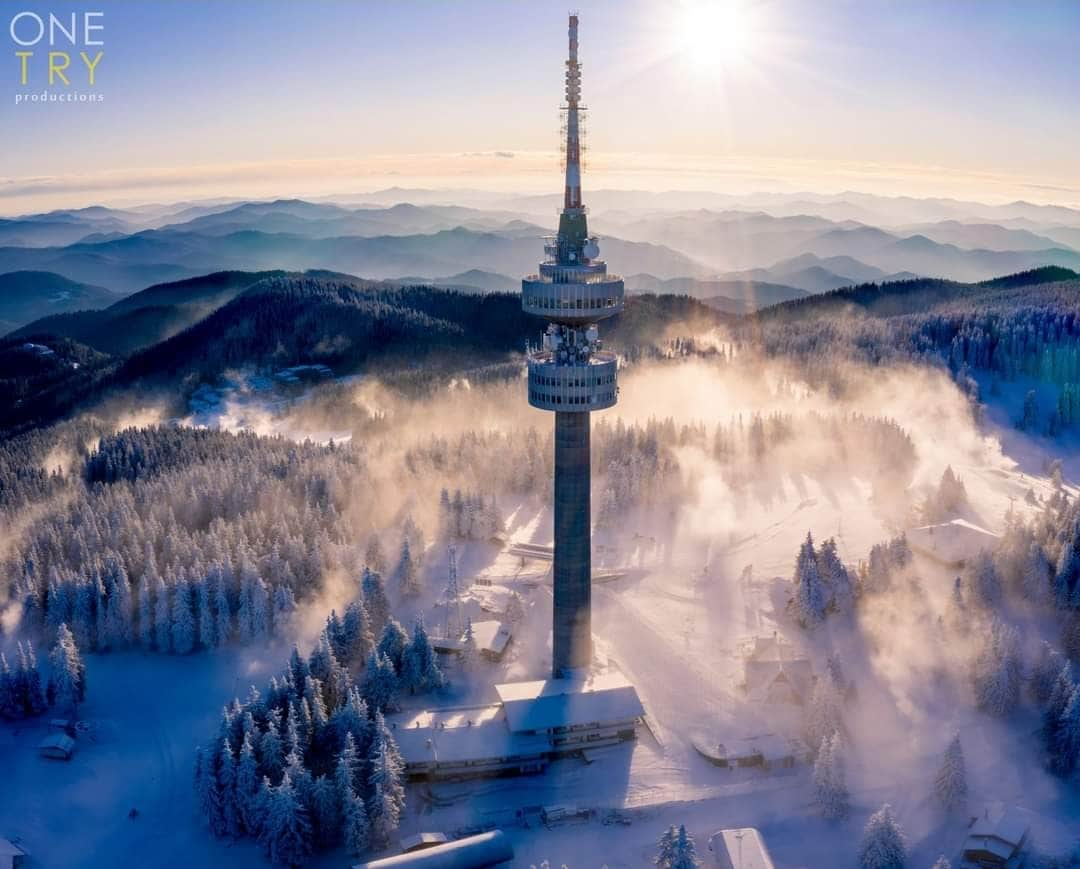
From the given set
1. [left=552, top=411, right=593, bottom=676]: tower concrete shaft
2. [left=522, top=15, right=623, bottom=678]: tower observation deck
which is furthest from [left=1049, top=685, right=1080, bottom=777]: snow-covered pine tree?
[left=522, top=15, right=623, bottom=678]: tower observation deck

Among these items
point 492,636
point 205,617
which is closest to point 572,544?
point 492,636

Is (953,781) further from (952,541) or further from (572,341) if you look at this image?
(572,341)

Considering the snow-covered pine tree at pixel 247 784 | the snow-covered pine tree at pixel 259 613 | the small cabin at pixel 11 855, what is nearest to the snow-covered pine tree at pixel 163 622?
the snow-covered pine tree at pixel 259 613

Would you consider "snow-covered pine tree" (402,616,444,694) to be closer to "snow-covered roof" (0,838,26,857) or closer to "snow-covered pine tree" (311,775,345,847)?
"snow-covered pine tree" (311,775,345,847)

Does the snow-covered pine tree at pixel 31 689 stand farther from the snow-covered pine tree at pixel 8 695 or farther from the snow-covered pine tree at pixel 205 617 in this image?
the snow-covered pine tree at pixel 205 617

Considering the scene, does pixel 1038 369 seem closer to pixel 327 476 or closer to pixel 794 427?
pixel 794 427

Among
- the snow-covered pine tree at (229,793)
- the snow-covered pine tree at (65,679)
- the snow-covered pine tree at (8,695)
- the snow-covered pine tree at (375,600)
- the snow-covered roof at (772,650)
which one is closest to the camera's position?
the snow-covered pine tree at (229,793)

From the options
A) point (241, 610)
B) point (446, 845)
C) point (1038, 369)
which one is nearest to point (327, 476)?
point (241, 610)

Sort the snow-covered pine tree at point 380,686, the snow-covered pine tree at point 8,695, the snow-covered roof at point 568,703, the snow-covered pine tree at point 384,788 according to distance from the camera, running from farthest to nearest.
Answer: the snow-covered pine tree at point 8,695 < the snow-covered pine tree at point 380,686 < the snow-covered roof at point 568,703 < the snow-covered pine tree at point 384,788
